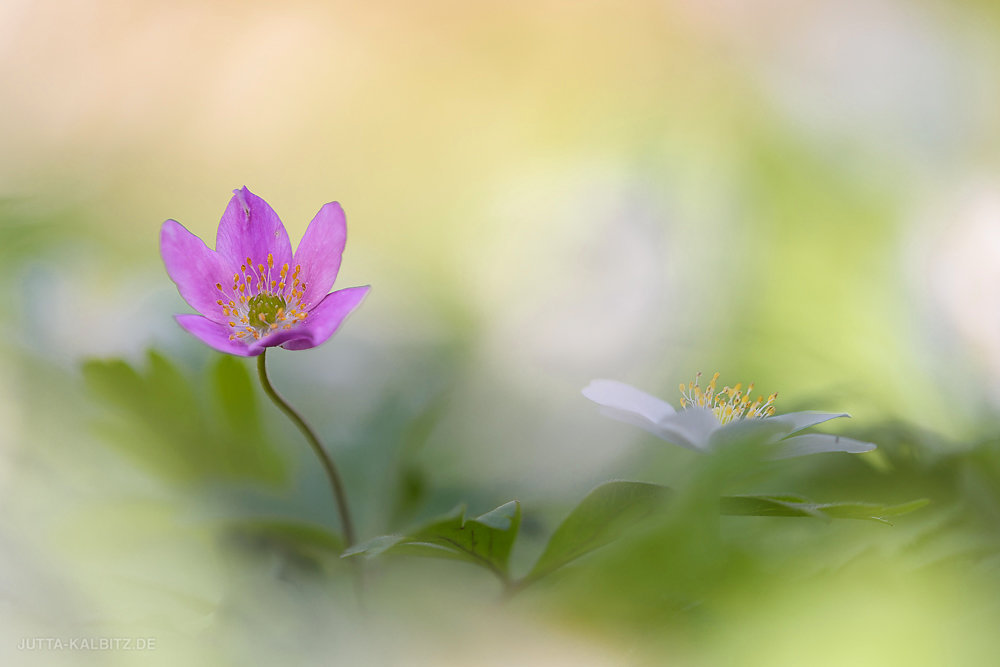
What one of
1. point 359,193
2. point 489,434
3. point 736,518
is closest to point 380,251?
point 359,193

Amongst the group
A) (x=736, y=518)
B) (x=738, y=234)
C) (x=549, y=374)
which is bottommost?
(x=736, y=518)

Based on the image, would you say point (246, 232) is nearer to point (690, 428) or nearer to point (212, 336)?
point (212, 336)

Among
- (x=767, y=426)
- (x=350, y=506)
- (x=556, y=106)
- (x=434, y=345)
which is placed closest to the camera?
→ (x=767, y=426)

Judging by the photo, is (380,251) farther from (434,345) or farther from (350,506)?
(350,506)

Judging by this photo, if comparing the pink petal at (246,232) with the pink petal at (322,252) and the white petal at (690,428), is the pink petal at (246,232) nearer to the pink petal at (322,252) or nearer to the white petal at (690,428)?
the pink petal at (322,252)

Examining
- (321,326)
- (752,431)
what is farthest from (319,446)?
(752,431)

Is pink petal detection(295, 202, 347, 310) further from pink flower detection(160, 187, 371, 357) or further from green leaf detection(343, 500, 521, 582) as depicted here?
green leaf detection(343, 500, 521, 582)

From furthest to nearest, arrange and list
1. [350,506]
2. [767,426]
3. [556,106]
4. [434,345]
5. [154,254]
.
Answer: [556,106]
[154,254]
[434,345]
[350,506]
[767,426]

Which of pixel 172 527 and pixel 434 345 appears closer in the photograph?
pixel 172 527

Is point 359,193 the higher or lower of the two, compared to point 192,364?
higher
